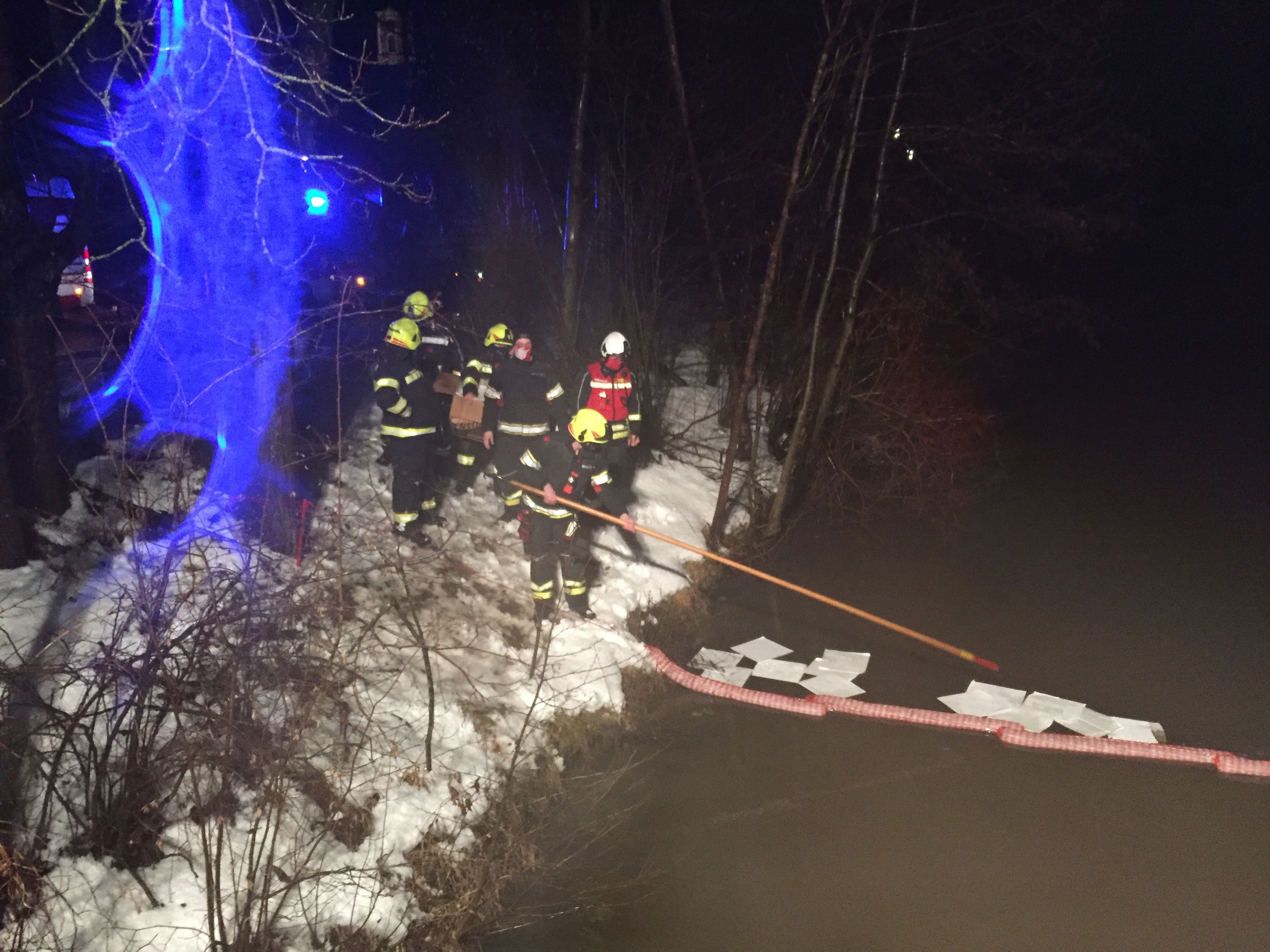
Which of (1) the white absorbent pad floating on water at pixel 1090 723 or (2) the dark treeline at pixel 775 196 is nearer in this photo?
(1) the white absorbent pad floating on water at pixel 1090 723

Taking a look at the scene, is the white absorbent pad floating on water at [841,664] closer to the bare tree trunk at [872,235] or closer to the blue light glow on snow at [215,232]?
the bare tree trunk at [872,235]

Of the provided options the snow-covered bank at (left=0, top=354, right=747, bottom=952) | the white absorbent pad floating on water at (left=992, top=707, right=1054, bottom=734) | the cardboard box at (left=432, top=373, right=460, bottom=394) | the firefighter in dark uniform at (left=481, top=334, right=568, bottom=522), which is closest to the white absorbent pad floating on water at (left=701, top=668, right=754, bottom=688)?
the snow-covered bank at (left=0, top=354, right=747, bottom=952)

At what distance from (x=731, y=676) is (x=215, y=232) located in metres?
5.28

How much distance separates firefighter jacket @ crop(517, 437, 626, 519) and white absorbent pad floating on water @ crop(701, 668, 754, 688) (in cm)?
181

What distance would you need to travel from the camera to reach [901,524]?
11219 mm

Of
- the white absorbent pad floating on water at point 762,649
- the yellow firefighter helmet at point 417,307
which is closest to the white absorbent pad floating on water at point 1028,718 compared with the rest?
the white absorbent pad floating on water at point 762,649

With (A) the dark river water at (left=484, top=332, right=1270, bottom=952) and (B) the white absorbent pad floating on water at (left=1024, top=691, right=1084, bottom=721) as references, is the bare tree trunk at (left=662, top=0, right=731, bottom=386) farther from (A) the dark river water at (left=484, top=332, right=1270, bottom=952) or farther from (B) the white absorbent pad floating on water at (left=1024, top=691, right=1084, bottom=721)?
(B) the white absorbent pad floating on water at (left=1024, top=691, right=1084, bottom=721)

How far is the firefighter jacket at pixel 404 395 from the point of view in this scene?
668 cm

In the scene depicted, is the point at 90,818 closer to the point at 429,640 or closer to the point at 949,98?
the point at 429,640

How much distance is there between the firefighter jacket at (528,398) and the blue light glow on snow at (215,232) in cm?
208

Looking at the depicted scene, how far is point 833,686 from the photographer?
695 centimetres

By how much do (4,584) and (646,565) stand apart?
5.19m

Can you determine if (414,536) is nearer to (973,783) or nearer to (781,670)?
(781,670)

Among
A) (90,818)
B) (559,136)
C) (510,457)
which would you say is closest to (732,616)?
(510,457)
